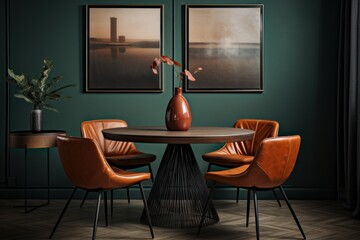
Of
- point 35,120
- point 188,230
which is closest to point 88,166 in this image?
point 188,230

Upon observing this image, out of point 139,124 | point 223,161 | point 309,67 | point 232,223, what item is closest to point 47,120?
point 139,124

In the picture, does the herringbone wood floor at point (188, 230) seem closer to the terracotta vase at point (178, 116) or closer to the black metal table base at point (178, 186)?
the black metal table base at point (178, 186)

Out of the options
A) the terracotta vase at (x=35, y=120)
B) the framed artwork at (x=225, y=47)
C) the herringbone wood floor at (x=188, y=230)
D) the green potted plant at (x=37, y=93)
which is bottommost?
the herringbone wood floor at (x=188, y=230)

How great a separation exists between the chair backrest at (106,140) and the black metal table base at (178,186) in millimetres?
814

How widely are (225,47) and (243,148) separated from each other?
108cm

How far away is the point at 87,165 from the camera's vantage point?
10.5ft

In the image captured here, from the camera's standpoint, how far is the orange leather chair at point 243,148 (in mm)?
4293

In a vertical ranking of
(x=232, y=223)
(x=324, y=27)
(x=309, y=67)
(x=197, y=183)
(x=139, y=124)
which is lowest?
(x=232, y=223)

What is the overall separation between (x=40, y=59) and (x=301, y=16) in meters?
2.74

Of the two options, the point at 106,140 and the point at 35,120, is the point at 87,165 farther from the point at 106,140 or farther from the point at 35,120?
the point at 35,120

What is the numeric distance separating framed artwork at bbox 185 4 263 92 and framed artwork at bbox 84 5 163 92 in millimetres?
358

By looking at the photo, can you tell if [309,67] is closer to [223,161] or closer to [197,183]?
[223,161]

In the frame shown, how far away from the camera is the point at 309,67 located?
497 centimetres

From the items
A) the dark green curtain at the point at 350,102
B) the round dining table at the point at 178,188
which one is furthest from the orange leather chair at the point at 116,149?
the dark green curtain at the point at 350,102
